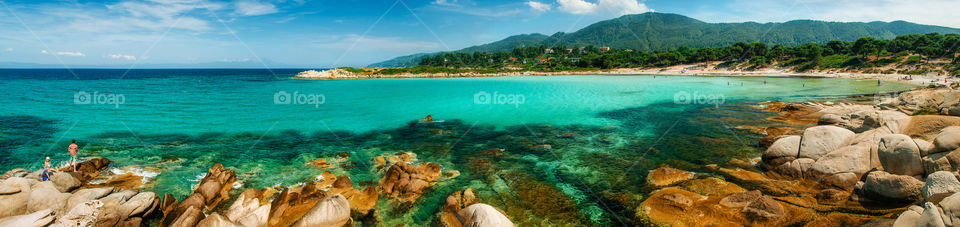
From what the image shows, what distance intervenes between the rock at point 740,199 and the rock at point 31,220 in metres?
17.4

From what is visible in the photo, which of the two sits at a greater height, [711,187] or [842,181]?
[842,181]

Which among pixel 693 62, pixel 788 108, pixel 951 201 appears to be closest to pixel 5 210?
pixel 951 201

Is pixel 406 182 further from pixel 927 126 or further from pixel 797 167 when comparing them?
pixel 927 126

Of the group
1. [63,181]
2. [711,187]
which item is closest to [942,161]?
[711,187]

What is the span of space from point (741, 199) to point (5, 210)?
64.2 ft

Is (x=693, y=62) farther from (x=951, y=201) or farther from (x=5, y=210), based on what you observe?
(x=5, y=210)

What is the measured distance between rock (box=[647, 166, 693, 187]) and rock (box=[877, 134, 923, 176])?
5.18 meters

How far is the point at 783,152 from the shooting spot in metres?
13.4

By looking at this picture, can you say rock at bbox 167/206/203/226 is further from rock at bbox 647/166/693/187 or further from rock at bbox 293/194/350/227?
rock at bbox 647/166/693/187

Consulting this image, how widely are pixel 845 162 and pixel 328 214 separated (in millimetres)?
15615

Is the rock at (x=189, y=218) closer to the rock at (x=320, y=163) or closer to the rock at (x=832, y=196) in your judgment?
the rock at (x=320, y=163)

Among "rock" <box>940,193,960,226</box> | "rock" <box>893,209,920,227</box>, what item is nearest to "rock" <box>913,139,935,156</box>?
"rock" <box>893,209,920,227</box>

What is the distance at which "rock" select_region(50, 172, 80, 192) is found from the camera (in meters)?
11.7

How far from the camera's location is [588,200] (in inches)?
459
